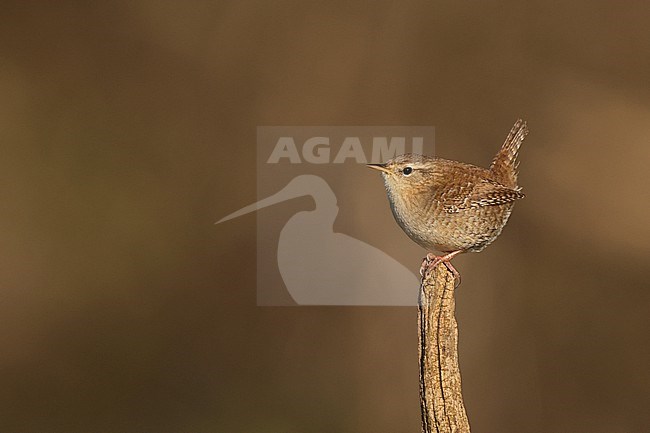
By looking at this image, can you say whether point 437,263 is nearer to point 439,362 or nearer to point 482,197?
point 482,197

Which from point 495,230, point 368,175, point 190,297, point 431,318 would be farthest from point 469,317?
point 431,318

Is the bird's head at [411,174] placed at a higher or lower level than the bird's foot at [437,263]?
higher

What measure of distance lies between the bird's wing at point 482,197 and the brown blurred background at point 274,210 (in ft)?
8.42

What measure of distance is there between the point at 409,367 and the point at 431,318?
11.9 feet

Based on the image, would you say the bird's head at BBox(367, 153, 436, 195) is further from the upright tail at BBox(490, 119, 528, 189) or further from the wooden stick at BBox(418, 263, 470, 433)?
the wooden stick at BBox(418, 263, 470, 433)

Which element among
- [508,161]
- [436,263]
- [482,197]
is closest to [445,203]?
[482,197]

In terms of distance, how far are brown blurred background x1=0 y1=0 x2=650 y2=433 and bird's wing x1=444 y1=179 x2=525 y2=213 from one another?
2565mm

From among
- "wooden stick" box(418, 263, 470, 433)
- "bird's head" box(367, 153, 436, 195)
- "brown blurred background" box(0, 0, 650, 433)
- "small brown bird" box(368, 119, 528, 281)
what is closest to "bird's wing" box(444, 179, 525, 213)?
"small brown bird" box(368, 119, 528, 281)

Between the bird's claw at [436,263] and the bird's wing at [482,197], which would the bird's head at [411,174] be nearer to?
the bird's wing at [482,197]

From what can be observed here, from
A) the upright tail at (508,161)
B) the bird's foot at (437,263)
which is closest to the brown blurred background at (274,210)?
the upright tail at (508,161)

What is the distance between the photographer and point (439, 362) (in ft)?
9.36

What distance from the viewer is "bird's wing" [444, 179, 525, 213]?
343 cm

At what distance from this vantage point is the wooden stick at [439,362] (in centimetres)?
278

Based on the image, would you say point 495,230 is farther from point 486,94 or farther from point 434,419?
point 486,94
